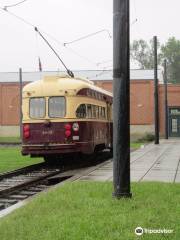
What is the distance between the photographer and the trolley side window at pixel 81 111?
2030 centimetres

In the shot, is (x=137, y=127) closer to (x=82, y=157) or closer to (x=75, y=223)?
(x=82, y=157)

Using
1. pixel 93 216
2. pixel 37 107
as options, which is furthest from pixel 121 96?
pixel 37 107

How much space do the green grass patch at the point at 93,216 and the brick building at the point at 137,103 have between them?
4907 centimetres

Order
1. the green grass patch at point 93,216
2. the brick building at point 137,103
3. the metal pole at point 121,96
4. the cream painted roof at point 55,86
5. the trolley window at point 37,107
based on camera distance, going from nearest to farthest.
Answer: the green grass patch at point 93,216 → the metal pole at point 121,96 → the cream painted roof at point 55,86 → the trolley window at point 37,107 → the brick building at point 137,103

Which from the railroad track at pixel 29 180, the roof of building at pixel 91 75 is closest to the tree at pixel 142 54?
the roof of building at pixel 91 75

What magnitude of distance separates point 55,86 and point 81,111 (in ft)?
4.38

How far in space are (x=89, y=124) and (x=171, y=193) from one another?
10.6 metres

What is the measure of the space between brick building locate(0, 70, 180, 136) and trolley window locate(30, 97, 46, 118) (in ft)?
124

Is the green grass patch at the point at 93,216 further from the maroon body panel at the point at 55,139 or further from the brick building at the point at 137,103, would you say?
the brick building at the point at 137,103

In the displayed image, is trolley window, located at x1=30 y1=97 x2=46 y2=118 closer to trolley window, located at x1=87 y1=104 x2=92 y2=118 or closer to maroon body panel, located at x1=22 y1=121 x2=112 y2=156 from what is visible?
maroon body panel, located at x1=22 y1=121 x2=112 y2=156

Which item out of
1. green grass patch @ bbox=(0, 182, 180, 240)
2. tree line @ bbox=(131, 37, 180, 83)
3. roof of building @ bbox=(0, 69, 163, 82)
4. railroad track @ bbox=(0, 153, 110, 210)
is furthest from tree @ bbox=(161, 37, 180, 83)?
green grass patch @ bbox=(0, 182, 180, 240)

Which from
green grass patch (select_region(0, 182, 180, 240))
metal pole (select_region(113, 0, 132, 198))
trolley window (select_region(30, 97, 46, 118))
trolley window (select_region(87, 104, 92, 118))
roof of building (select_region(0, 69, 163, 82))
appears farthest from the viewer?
roof of building (select_region(0, 69, 163, 82))

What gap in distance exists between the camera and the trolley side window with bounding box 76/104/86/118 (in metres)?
20.3

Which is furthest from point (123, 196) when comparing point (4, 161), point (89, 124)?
point (4, 161)
